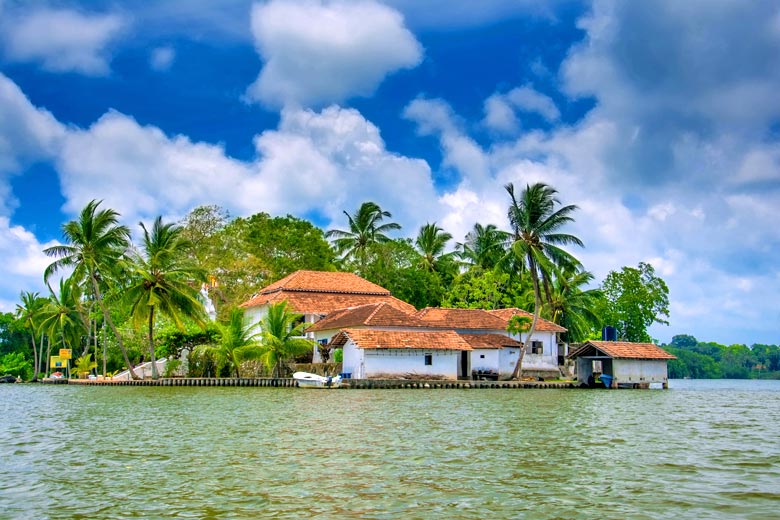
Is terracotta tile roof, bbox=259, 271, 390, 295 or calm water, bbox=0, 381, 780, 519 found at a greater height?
terracotta tile roof, bbox=259, 271, 390, 295

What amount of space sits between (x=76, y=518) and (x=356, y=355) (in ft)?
92.8

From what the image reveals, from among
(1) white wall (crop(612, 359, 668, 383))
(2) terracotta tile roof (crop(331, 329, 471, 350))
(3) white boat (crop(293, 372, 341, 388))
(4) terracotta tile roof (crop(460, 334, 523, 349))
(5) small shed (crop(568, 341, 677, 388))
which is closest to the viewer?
(3) white boat (crop(293, 372, 341, 388))

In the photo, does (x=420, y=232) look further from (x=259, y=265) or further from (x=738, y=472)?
(x=738, y=472)

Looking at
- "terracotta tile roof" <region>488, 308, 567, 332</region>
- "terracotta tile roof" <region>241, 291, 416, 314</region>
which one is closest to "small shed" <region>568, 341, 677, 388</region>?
"terracotta tile roof" <region>488, 308, 567, 332</region>

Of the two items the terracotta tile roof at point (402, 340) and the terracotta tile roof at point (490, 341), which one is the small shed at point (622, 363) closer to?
the terracotta tile roof at point (490, 341)

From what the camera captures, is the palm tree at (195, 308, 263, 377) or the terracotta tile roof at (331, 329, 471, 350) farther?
the palm tree at (195, 308, 263, 377)

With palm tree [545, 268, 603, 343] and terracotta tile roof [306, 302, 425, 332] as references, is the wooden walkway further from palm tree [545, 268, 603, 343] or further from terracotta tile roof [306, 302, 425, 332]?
palm tree [545, 268, 603, 343]

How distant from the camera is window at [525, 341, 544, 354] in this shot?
145 feet

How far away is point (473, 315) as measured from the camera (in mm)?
43906

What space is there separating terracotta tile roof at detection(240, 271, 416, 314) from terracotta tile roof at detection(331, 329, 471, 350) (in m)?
8.38

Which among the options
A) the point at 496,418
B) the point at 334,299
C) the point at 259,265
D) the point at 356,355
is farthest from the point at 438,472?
the point at 259,265

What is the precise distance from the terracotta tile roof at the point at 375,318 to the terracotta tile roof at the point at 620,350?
29.5 ft

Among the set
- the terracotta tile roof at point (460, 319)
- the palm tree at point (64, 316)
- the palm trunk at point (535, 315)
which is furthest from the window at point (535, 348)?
the palm tree at point (64, 316)

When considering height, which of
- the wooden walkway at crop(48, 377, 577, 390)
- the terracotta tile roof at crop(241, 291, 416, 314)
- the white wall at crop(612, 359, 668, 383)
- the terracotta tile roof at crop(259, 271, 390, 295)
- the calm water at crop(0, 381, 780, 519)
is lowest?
the calm water at crop(0, 381, 780, 519)
